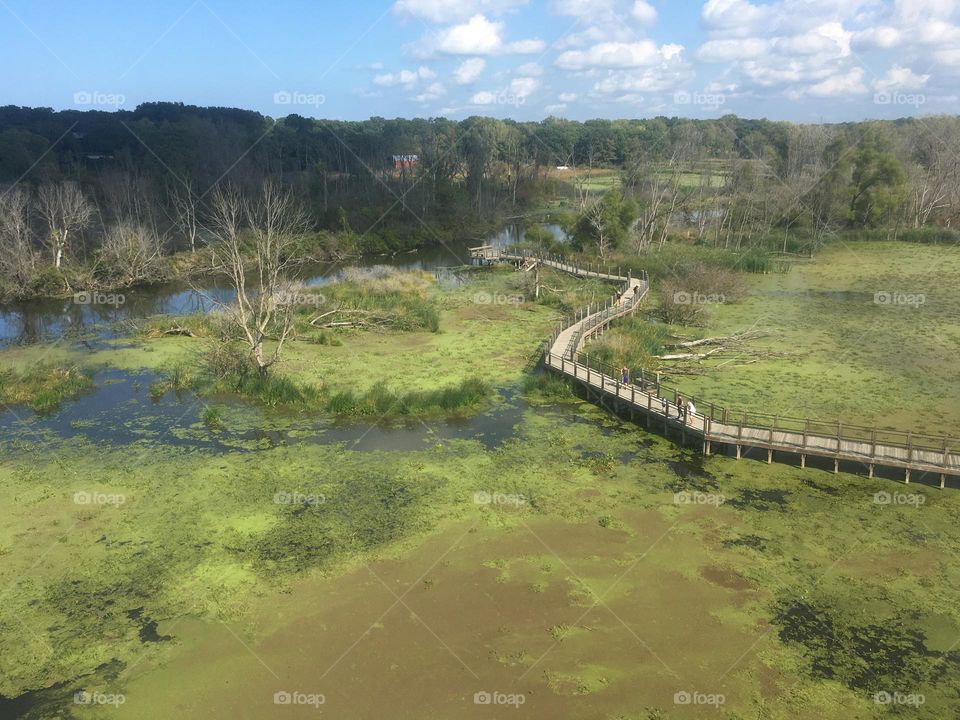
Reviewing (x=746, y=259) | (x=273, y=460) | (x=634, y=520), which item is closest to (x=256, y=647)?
(x=273, y=460)

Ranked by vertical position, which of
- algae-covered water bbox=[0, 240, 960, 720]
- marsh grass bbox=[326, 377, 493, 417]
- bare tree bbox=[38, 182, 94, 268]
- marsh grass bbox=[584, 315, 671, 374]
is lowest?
algae-covered water bbox=[0, 240, 960, 720]

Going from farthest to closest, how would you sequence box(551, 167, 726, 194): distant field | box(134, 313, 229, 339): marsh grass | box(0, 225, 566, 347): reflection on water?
box(551, 167, 726, 194): distant field → box(0, 225, 566, 347): reflection on water → box(134, 313, 229, 339): marsh grass

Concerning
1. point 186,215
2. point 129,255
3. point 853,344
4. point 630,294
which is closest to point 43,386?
point 129,255

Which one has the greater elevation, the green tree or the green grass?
the green tree

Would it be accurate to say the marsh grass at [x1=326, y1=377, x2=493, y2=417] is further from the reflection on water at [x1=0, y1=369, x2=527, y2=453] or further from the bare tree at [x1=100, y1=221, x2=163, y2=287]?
the bare tree at [x1=100, y1=221, x2=163, y2=287]

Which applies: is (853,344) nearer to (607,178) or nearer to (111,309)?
(111,309)

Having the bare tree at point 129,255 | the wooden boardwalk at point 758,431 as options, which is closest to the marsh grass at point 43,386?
the wooden boardwalk at point 758,431

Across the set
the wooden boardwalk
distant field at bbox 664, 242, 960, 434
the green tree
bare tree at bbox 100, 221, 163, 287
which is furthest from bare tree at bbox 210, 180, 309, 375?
the green tree
